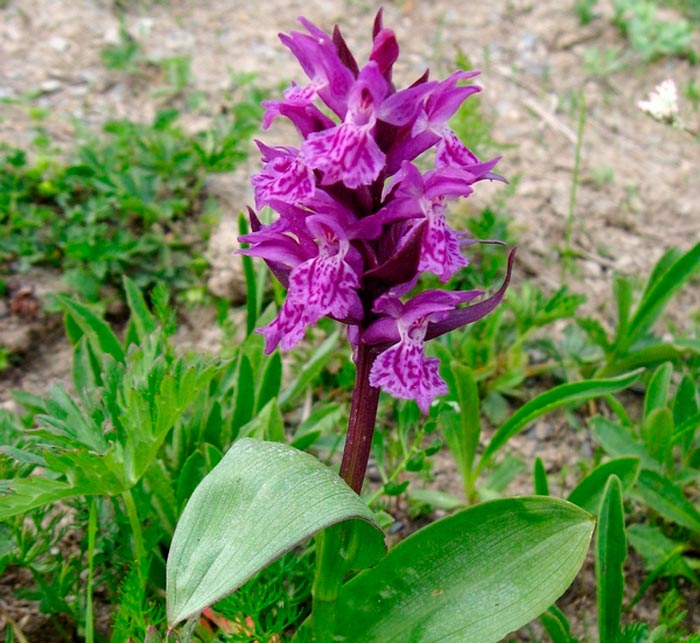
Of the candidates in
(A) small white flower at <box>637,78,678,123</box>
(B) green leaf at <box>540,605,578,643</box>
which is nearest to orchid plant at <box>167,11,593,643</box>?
(B) green leaf at <box>540,605,578,643</box>

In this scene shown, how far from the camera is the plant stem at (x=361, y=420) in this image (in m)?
1.61

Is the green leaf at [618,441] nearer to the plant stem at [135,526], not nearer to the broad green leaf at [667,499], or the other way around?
the broad green leaf at [667,499]

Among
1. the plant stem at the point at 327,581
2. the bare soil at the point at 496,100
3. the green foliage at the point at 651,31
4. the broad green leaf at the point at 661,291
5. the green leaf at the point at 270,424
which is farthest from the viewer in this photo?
the green foliage at the point at 651,31

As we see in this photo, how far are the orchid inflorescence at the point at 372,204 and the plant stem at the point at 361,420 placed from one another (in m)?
0.05

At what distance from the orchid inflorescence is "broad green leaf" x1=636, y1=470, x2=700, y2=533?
97cm

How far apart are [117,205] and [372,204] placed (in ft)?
6.55

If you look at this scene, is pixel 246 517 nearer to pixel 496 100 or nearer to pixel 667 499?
pixel 667 499

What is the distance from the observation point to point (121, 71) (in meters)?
4.18

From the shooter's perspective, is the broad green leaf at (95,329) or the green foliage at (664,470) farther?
the broad green leaf at (95,329)

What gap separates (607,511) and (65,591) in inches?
52.3

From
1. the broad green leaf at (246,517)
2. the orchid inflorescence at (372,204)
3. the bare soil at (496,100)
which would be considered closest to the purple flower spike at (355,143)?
the orchid inflorescence at (372,204)

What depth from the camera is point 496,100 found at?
14.4 feet

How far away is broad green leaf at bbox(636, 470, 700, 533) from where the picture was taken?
2205mm

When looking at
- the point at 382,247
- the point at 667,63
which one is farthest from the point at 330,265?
the point at 667,63
